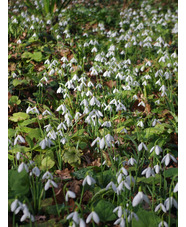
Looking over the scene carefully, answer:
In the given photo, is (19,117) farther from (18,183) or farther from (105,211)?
(105,211)

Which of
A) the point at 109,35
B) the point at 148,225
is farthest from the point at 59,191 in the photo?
the point at 109,35

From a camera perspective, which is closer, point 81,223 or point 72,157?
point 81,223

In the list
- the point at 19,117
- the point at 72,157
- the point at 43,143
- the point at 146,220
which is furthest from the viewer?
the point at 19,117

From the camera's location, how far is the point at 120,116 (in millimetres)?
2758

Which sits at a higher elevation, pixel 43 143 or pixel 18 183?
pixel 43 143

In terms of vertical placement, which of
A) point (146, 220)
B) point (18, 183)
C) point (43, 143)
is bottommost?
point (146, 220)

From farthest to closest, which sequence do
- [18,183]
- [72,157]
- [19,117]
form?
1. [19,117]
2. [72,157]
3. [18,183]

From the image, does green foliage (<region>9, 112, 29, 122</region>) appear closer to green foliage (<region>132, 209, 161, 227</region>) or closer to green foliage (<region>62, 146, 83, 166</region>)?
green foliage (<region>62, 146, 83, 166</region>)

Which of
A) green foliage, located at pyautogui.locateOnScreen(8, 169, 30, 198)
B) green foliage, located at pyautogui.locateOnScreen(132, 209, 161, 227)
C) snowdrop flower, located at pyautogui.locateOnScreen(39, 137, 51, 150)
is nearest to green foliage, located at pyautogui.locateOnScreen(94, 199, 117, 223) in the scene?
green foliage, located at pyautogui.locateOnScreen(132, 209, 161, 227)

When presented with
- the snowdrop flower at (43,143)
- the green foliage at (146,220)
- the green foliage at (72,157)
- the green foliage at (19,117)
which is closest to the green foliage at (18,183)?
the snowdrop flower at (43,143)

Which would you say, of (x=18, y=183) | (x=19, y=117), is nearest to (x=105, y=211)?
(x=18, y=183)

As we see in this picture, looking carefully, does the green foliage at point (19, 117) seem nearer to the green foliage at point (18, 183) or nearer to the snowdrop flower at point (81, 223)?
the green foliage at point (18, 183)

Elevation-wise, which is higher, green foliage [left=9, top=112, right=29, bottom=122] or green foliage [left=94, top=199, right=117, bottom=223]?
green foliage [left=9, top=112, right=29, bottom=122]
